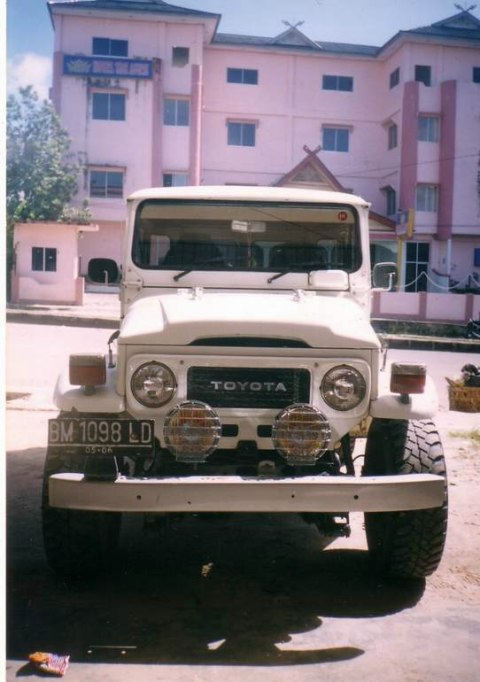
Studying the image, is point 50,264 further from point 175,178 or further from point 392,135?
point 392,135

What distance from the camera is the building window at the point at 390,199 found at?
31694 mm

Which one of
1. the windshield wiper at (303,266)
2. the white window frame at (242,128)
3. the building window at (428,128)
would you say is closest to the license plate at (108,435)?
the windshield wiper at (303,266)

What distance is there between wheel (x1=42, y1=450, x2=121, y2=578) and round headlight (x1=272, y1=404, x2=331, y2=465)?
1.00 metres

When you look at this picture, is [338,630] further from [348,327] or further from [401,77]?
[401,77]

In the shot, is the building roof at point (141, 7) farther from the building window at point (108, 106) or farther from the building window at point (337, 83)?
the building window at point (337, 83)

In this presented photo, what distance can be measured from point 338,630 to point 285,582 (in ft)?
2.01

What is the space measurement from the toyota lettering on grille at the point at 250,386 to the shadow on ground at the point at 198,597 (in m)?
0.69

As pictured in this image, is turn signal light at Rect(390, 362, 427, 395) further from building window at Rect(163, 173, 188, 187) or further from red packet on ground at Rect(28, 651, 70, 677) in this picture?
building window at Rect(163, 173, 188, 187)

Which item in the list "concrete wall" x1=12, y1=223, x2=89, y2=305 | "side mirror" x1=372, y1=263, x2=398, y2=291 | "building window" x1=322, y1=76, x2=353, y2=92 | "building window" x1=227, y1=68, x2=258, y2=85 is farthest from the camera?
"building window" x1=322, y1=76, x2=353, y2=92

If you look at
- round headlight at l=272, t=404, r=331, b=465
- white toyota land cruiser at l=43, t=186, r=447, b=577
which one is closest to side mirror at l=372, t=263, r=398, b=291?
white toyota land cruiser at l=43, t=186, r=447, b=577

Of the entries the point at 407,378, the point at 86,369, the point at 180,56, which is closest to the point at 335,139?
the point at 180,56

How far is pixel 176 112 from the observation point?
31.3 metres

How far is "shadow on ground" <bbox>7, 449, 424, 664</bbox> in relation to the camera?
3277 mm

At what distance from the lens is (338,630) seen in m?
3.49
